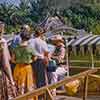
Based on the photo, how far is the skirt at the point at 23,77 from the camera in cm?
744

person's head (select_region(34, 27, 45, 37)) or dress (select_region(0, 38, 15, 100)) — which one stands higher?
person's head (select_region(34, 27, 45, 37))

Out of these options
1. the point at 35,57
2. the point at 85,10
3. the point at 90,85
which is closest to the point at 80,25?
the point at 85,10

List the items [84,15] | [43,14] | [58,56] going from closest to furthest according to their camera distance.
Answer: [58,56]
[84,15]
[43,14]

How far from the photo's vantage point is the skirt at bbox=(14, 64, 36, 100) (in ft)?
24.4

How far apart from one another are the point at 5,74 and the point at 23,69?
1.72ft

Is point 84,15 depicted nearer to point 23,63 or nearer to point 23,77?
point 23,77

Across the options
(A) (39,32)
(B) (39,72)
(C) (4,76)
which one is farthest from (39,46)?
(C) (4,76)

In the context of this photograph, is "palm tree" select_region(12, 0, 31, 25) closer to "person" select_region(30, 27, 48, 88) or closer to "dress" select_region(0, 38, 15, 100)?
"person" select_region(30, 27, 48, 88)

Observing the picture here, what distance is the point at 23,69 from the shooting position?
743 cm

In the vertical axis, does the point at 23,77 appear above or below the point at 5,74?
below

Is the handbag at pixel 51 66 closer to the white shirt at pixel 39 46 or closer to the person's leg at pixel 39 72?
the person's leg at pixel 39 72

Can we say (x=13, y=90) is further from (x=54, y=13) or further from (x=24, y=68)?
(x=54, y=13)

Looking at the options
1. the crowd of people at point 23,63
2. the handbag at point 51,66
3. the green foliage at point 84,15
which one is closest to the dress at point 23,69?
the crowd of people at point 23,63

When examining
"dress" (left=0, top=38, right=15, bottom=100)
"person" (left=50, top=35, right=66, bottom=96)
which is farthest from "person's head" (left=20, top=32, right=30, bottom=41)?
"person" (left=50, top=35, right=66, bottom=96)
